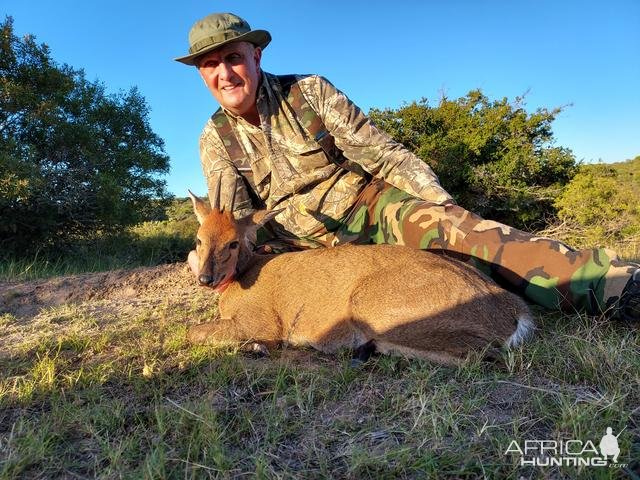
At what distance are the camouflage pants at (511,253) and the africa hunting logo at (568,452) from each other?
173 centimetres

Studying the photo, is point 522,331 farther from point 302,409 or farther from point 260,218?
point 260,218

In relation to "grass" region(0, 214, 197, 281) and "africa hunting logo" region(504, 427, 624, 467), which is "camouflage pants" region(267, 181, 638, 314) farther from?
"grass" region(0, 214, 197, 281)

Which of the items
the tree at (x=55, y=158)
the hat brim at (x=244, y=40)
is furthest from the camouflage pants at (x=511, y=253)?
the tree at (x=55, y=158)

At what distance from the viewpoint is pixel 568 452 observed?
89.0 inches

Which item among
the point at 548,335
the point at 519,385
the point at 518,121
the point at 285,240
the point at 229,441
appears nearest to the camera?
the point at 229,441

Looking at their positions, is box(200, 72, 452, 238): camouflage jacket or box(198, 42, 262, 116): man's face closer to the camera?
box(198, 42, 262, 116): man's face

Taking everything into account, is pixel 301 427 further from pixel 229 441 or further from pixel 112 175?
pixel 112 175

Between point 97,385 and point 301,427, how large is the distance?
1567mm

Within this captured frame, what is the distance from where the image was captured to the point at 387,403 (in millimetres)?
2840

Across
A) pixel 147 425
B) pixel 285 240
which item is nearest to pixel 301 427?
pixel 147 425

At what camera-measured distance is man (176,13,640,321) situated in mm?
4289

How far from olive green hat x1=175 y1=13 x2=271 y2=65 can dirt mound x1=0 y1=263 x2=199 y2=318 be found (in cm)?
290

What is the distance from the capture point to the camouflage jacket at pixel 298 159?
5.55 m

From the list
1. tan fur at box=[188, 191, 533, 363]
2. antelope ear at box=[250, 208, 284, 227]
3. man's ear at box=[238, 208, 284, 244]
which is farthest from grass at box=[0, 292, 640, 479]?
antelope ear at box=[250, 208, 284, 227]
